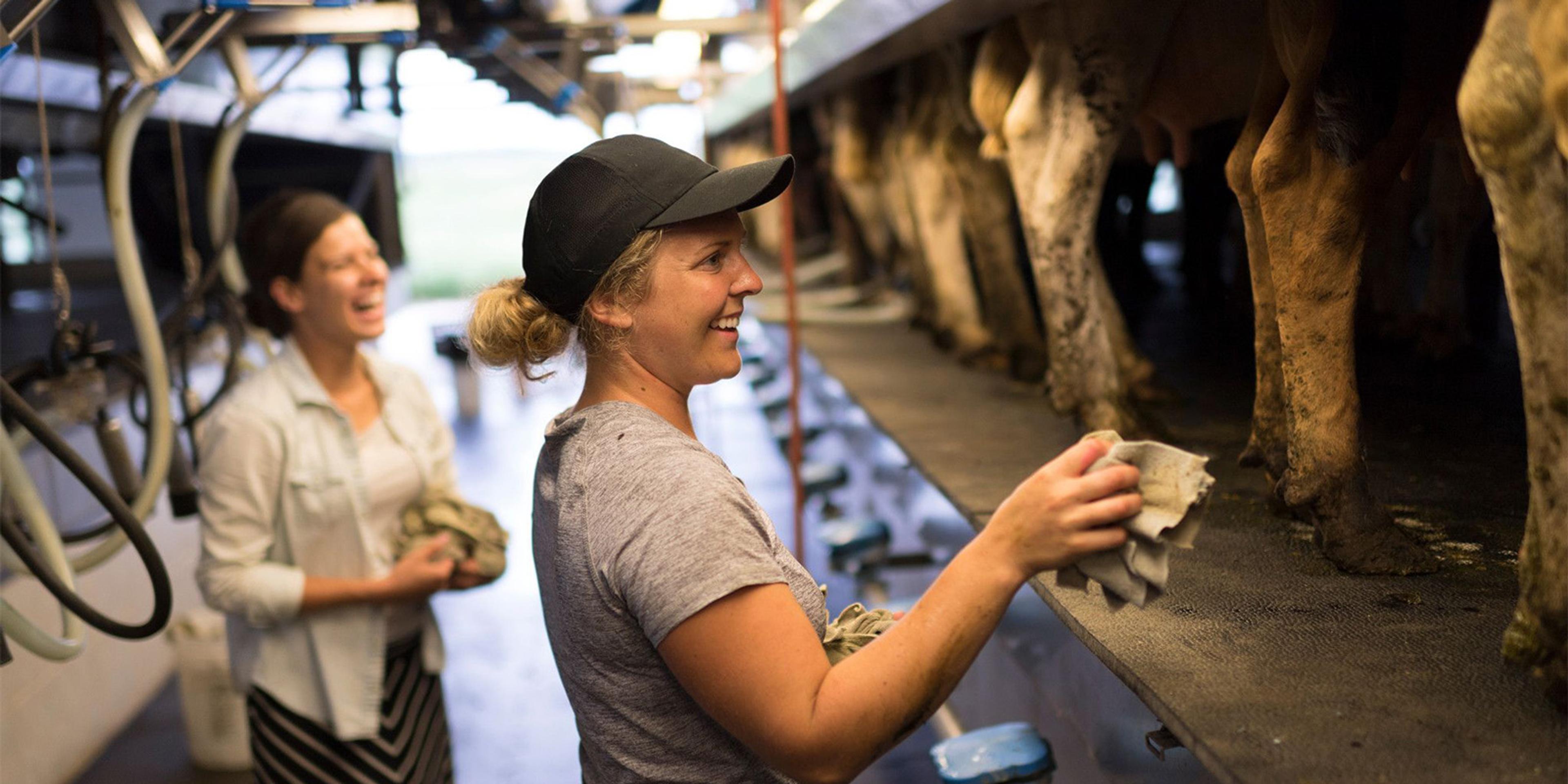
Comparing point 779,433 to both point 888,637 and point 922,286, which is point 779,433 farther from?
point 888,637

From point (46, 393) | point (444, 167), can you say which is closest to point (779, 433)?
point (46, 393)

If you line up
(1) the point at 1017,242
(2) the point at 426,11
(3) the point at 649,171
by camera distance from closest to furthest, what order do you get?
(3) the point at 649,171
(2) the point at 426,11
(1) the point at 1017,242

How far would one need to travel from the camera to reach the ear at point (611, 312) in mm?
1367

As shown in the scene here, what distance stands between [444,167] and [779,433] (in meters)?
10.2

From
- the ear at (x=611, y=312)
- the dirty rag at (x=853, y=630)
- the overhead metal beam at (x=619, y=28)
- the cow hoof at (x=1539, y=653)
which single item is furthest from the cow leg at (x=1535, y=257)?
the overhead metal beam at (x=619, y=28)

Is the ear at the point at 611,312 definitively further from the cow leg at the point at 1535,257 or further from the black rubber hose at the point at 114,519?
the black rubber hose at the point at 114,519

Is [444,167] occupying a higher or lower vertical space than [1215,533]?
higher

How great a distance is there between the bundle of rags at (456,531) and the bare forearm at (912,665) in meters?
1.46

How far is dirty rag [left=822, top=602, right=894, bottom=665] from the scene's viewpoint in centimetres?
137

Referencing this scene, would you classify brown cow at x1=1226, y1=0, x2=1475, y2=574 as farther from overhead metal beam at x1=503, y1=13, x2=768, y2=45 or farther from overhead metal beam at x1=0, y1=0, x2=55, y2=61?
overhead metal beam at x1=503, y1=13, x2=768, y2=45

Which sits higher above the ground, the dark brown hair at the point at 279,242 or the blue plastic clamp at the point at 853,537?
the dark brown hair at the point at 279,242

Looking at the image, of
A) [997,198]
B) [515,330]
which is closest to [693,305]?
[515,330]

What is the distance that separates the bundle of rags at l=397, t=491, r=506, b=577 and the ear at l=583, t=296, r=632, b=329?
1.22m

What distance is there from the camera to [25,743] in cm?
330
